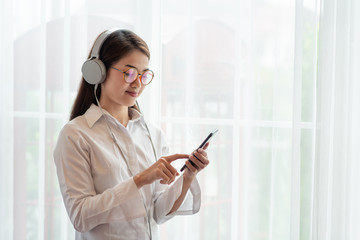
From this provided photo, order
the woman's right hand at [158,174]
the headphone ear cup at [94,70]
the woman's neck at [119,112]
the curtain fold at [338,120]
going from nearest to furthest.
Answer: the woman's right hand at [158,174]
the headphone ear cup at [94,70]
the woman's neck at [119,112]
the curtain fold at [338,120]

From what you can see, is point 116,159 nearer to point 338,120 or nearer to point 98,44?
point 98,44

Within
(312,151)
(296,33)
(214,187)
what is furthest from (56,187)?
(296,33)

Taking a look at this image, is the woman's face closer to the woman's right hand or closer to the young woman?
the young woman

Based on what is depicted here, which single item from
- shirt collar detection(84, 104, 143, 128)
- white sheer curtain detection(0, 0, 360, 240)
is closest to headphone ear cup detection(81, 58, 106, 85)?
shirt collar detection(84, 104, 143, 128)

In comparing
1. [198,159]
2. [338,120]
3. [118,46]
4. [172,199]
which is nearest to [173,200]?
[172,199]

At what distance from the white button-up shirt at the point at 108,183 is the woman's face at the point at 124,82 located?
81 millimetres

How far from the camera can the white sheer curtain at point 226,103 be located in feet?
5.13

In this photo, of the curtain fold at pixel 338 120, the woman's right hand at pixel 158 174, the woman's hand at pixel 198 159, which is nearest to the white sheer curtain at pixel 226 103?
the curtain fold at pixel 338 120

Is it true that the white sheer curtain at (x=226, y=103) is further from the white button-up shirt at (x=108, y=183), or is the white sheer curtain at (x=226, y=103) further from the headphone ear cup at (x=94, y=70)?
the headphone ear cup at (x=94, y=70)

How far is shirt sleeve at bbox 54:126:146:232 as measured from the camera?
43.0 inches

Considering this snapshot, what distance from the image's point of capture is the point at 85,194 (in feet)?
3.68

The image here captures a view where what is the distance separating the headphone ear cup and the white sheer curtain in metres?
0.62

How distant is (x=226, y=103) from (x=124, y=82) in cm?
67

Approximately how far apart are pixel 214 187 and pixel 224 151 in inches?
Result: 7.3
